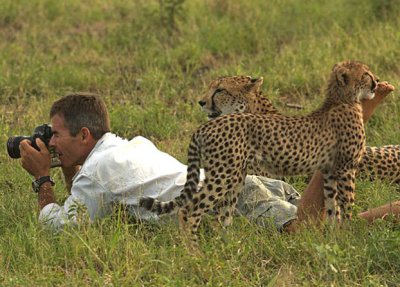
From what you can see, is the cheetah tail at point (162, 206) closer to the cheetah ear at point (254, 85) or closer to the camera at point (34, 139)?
the camera at point (34, 139)

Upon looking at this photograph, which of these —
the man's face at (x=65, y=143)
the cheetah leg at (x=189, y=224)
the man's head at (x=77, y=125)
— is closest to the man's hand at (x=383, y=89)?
the cheetah leg at (x=189, y=224)

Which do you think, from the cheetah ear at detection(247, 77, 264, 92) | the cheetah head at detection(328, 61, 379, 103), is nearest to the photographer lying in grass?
the cheetah head at detection(328, 61, 379, 103)

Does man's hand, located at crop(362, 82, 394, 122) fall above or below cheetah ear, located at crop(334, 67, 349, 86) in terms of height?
below

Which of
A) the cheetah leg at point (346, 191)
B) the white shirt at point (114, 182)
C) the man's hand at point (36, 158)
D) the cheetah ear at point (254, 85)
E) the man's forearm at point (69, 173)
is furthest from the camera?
the cheetah ear at point (254, 85)

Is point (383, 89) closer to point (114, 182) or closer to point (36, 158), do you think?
point (114, 182)

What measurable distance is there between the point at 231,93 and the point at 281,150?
81cm

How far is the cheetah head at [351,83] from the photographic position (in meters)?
5.21

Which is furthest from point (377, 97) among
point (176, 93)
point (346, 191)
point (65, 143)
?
point (176, 93)

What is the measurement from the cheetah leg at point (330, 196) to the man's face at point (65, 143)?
1278 millimetres

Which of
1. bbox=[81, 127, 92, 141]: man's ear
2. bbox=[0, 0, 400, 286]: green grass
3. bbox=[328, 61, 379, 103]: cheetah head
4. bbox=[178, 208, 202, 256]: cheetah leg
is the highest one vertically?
bbox=[328, 61, 379, 103]: cheetah head

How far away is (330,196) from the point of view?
16.6ft

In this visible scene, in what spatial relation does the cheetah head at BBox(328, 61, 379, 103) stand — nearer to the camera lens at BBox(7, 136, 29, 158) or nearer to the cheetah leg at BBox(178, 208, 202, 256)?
the cheetah leg at BBox(178, 208, 202, 256)

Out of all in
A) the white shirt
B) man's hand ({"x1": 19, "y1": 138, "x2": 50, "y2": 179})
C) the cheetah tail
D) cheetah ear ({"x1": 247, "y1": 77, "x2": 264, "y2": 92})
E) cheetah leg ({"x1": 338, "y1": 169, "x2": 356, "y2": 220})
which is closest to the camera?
the cheetah tail

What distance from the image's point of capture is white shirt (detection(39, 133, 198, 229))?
4.71m
